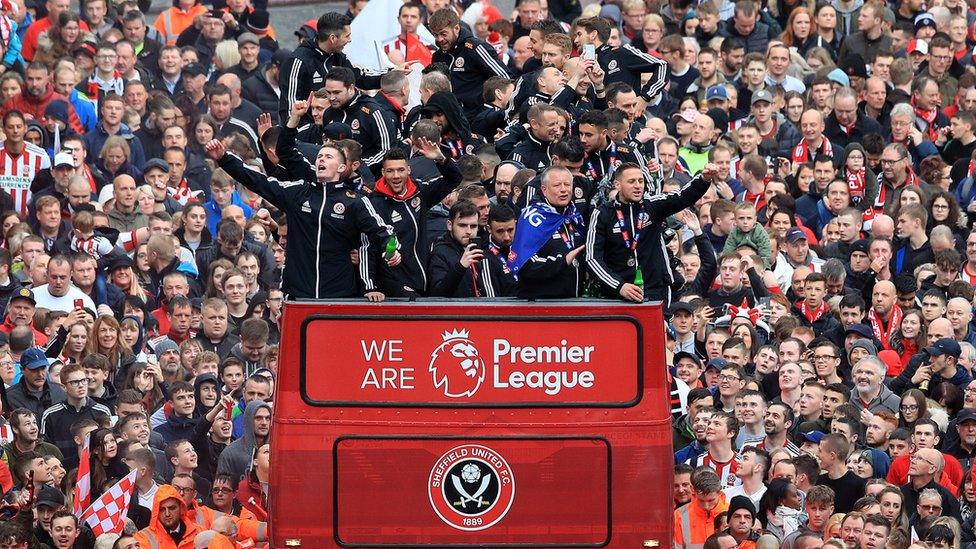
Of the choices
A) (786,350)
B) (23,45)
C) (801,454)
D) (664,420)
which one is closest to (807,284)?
(786,350)

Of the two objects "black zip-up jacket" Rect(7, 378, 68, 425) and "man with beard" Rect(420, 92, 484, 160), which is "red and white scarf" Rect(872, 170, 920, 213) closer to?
"man with beard" Rect(420, 92, 484, 160)

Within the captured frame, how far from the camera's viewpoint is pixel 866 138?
2592cm

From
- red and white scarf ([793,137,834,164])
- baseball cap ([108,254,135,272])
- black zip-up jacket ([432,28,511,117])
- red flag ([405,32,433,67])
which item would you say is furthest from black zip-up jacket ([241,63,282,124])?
red and white scarf ([793,137,834,164])

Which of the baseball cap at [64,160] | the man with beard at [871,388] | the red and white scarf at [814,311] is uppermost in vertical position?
the baseball cap at [64,160]

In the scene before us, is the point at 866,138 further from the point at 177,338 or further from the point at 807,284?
the point at 177,338

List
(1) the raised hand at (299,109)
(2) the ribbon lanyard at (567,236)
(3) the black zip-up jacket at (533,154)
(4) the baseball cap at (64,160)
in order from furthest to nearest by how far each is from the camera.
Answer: (4) the baseball cap at (64,160), (3) the black zip-up jacket at (533,154), (1) the raised hand at (299,109), (2) the ribbon lanyard at (567,236)

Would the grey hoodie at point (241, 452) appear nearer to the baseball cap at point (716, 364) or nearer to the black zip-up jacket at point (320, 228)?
the black zip-up jacket at point (320, 228)

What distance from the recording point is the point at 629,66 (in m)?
23.1

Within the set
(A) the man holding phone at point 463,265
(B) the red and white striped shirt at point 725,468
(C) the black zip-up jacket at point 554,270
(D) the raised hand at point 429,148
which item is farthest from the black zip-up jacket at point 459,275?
(B) the red and white striped shirt at point 725,468

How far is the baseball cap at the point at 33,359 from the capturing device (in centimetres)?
2098

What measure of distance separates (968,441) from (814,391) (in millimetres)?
1338

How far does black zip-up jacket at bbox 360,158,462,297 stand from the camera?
56.3 ft

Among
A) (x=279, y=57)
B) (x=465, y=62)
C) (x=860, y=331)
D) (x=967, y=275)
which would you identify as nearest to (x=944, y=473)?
(x=860, y=331)

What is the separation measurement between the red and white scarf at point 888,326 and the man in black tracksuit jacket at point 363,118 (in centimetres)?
553
